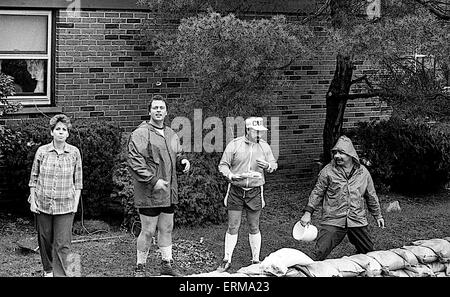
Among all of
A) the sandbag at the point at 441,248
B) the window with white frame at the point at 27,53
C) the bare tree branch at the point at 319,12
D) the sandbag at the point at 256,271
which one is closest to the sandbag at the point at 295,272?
the sandbag at the point at 256,271

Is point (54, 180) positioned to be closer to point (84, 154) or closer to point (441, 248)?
point (84, 154)

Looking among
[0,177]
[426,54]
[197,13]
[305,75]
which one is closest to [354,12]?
[426,54]

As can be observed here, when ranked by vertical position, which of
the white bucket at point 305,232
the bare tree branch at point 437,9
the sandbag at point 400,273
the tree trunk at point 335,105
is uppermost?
the bare tree branch at point 437,9

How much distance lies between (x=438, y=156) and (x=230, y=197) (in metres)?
5.77

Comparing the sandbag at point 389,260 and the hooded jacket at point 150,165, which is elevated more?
the hooded jacket at point 150,165

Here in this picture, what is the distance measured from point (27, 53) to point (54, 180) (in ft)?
12.4

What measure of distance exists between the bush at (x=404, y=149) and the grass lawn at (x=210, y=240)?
81cm

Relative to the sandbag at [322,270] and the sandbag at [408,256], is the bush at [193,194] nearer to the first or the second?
the sandbag at [408,256]

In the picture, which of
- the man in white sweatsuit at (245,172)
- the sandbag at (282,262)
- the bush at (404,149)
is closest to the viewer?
the sandbag at (282,262)

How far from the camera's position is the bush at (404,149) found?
12.8m

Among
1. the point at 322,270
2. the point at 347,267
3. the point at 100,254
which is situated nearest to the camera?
the point at 322,270

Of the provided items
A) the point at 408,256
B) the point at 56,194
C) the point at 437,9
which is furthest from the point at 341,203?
the point at 437,9

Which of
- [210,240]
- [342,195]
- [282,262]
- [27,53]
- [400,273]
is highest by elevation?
[27,53]

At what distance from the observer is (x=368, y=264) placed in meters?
7.49
